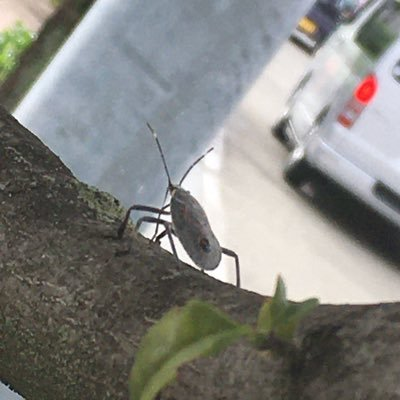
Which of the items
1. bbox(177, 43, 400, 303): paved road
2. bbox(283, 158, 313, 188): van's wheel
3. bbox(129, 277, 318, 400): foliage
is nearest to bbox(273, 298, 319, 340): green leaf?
bbox(129, 277, 318, 400): foliage

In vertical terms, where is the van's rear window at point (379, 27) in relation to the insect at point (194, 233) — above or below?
above

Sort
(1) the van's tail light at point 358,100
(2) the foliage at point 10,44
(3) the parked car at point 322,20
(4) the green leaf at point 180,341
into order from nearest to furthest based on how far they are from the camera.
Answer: (4) the green leaf at point 180,341, (2) the foliage at point 10,44, (1) the van's tail light at point 358,100, (3) the parked car at point 322,20

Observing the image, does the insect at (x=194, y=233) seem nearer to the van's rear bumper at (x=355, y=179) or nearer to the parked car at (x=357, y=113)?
the parked car at (x=357, y=113)

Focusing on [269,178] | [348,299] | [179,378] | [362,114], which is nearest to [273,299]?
[179,378]

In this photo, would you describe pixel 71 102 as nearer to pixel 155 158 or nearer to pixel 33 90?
pixel 33 90

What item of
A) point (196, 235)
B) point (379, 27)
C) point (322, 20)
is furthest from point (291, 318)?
point (322, 20)

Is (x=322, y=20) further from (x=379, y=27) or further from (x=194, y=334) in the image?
(x=194, y=334)

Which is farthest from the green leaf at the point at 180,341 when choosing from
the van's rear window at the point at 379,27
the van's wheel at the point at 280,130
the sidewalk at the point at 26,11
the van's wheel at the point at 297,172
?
the van's wheel at the point at 280,130

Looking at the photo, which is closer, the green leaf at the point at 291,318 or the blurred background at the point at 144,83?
the green leaf at the point at 291,318

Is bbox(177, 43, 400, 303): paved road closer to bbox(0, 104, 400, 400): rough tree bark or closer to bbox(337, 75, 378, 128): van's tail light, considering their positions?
bbox(337, 75, 378, 128): van's tail light
